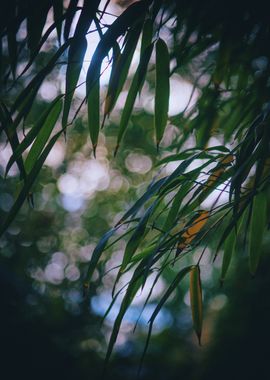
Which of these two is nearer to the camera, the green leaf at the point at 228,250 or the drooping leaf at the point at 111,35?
the drooping leaf at the point at 111,35

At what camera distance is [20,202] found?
660mm

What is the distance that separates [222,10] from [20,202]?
19.0 inches

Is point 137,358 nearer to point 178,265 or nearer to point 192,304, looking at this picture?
point 178,265

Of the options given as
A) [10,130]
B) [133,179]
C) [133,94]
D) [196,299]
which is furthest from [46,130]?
[133,179]

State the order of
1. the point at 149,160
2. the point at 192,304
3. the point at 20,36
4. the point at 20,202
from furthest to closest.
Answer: the point at 149,160
the point at 20,36
the point at 192,304
the point at 20,202

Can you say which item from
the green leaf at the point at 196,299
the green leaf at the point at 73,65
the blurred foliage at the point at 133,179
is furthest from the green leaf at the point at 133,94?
the green leaf at the point at 196,299

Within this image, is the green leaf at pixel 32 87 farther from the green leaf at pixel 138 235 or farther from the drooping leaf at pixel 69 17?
the green leaf at pixel 138 235

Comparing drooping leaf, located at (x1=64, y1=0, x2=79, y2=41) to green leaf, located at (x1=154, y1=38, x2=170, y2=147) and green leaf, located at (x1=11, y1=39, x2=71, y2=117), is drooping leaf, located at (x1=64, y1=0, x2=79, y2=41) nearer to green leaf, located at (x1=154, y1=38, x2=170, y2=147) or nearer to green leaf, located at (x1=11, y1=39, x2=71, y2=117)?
green leaf, located at (x1=11, y1=39, x2=71, y2=117)

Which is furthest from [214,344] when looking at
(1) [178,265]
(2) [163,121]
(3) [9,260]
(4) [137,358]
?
(2) [163,121]

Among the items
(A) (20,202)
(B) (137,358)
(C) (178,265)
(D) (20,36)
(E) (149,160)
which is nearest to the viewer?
(A) (20,202)

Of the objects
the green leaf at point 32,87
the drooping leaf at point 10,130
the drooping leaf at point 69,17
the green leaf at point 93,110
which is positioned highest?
the drooping leaf at point 69,17

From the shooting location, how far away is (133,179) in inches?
153

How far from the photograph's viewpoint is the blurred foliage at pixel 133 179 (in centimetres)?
69

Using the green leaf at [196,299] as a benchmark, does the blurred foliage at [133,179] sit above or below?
above
